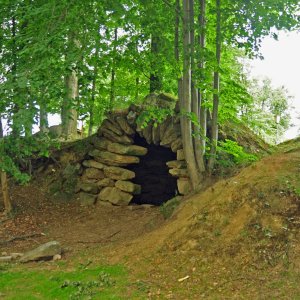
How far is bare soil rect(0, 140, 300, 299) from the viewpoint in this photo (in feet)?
16.3

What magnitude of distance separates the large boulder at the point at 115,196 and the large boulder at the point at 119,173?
36 centimetres

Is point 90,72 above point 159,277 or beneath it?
above

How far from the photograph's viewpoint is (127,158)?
11.4m

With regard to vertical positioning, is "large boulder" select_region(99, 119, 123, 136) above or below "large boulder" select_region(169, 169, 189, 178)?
above

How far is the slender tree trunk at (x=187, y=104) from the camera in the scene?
8.20 metres

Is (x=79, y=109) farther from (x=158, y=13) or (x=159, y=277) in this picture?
(x=159, y=277)

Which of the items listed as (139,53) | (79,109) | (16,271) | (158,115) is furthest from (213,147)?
(16,271)

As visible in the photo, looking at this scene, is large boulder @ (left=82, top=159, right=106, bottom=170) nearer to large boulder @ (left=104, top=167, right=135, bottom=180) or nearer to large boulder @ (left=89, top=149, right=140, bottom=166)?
large boulder @ (left=89, top=149, right=140, bottom=166)

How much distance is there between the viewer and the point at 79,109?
771 centimetres

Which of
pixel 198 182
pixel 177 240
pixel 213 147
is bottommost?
pixel 177 240

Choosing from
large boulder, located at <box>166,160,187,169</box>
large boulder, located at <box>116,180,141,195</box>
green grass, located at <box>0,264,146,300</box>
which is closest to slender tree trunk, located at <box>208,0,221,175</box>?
large boulder, located at <box>166,160,187,169</box>

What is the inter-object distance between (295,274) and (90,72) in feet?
16.1

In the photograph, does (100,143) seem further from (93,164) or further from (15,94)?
(15,94)

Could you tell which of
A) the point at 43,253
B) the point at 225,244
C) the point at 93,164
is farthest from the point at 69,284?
the point at 93,164
